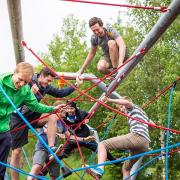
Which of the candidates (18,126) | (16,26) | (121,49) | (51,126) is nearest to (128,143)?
(51,126)

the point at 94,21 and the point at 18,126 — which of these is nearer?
the point at 94,21

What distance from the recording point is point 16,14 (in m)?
3.70

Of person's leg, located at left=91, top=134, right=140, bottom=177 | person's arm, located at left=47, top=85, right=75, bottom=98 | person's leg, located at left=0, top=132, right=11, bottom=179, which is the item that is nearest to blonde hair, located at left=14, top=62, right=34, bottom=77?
person's leg, located at left=0, top=132, right=11, bottom=179

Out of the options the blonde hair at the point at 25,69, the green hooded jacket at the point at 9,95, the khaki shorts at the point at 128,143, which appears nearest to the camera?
the blonde hair at the point at 25,69

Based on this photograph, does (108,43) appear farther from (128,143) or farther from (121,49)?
(128,143)

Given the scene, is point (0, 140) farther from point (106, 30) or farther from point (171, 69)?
point (171, 69)

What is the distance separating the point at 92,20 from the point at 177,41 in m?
10.8

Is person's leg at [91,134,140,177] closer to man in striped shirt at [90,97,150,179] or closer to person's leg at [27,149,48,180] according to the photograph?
man in striped shirt at [90,97,150,179]

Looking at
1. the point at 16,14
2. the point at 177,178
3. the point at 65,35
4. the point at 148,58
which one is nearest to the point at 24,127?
the point at 16,14

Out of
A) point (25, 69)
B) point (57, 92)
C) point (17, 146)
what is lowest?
point (17, 146)

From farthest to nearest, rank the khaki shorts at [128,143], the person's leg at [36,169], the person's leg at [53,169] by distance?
the person's leg at [53,169]
the person's leg at [36,169]
the khaki shorts at [128,143]

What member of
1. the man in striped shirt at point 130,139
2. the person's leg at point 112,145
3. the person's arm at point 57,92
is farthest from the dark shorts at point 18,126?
the person's leg at point 112,145

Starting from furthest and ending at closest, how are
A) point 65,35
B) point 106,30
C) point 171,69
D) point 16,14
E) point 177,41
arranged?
1. point 65,35
2. point 177,41
3. point 171,69
4. point 106,30
5. point 16,14

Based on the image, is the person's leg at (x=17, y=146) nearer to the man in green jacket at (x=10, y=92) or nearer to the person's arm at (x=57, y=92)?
the person's arm at (x=57, y=92)
